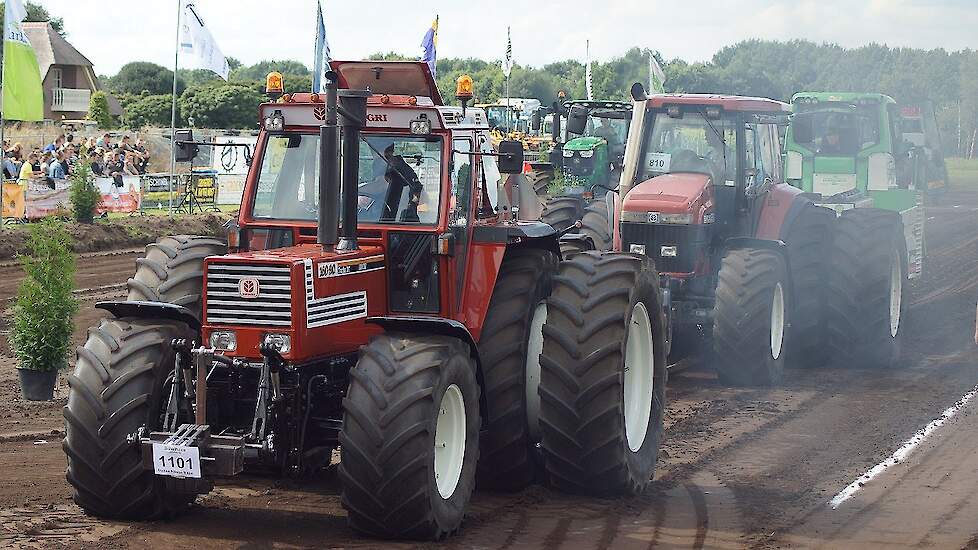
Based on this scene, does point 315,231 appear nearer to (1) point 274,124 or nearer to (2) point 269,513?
(1) point 274,124

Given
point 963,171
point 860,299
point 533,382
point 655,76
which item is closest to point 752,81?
point 655,76

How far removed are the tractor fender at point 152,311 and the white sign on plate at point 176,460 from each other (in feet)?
2.73

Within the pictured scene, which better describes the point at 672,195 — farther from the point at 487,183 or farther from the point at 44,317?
the point at 44,317

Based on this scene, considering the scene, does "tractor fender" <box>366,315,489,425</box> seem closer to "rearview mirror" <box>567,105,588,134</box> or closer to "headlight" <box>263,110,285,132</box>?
"headlight" <box>263,110,285,132</box>

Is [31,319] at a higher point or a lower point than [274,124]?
lower

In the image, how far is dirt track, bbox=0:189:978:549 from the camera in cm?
750

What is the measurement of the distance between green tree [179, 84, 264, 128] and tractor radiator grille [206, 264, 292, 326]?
35.2 m

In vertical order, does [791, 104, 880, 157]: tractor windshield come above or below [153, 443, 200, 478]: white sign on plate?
above

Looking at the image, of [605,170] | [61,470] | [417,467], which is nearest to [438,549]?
[417,467]

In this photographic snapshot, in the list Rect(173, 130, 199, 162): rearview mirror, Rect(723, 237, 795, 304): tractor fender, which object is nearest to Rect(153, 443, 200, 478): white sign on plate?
Rect(173, 130, 199, 162): rearview mirror

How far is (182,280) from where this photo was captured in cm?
827

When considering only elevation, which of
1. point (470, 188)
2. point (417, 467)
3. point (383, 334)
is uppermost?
point (470, 188)

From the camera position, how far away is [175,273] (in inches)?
328

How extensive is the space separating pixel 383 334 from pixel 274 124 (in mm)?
1833
